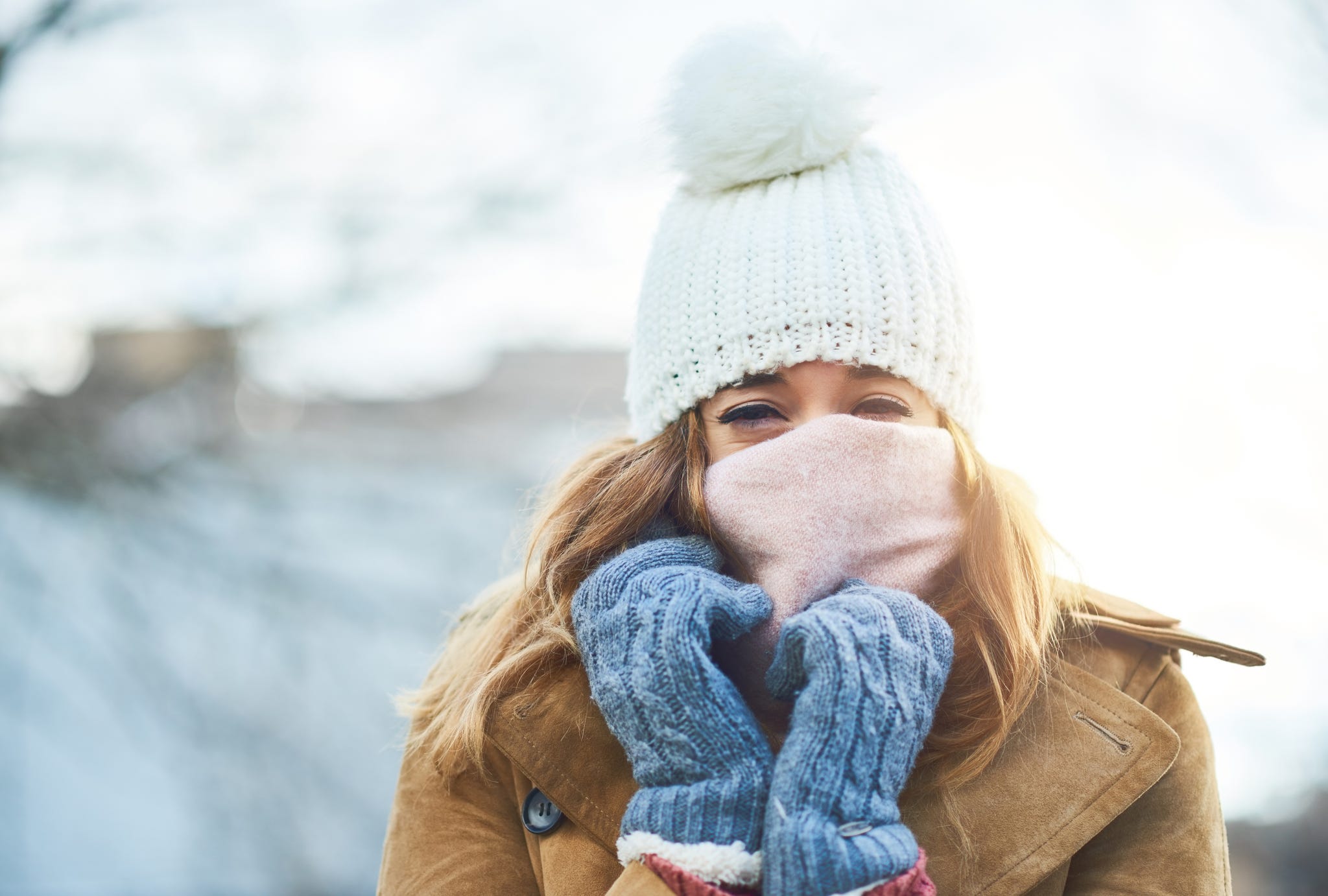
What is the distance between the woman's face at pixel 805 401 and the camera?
1430mm

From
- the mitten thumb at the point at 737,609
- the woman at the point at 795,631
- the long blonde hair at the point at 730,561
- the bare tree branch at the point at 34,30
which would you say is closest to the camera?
the woman at the point at 795,631

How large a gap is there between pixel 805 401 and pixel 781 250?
0.26 metres

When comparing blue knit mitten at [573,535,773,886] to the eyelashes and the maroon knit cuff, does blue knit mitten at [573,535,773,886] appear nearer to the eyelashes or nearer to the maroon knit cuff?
the maroon knit cuff

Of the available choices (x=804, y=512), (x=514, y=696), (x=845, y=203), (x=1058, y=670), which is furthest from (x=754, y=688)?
(x=845, y=203)

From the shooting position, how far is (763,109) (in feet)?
5.00

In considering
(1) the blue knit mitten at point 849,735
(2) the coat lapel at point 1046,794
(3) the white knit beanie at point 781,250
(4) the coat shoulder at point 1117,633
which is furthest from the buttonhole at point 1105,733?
(3) the white knit beanie at point 781,250

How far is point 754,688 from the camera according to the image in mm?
1375

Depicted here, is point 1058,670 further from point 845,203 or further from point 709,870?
point 845,203

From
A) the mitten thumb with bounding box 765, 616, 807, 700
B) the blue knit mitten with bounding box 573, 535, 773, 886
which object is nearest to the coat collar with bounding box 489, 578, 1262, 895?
the blue knit mitten with bounding box 573, 535, 773, 886

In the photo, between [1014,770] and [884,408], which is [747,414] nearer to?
[884,408]

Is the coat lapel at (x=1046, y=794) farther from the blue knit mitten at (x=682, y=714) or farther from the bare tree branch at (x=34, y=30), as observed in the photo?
the bare tree branch at (x=34, y=30)

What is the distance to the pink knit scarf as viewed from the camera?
53.5 inches

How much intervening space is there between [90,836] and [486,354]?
281cm

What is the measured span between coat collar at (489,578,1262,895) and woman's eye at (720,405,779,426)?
0.51m
